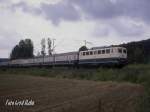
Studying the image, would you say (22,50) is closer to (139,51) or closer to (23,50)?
(23,50)

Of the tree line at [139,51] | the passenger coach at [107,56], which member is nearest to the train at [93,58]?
the passenger coach at [107,56]

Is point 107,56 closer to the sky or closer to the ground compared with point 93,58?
closer to the sky

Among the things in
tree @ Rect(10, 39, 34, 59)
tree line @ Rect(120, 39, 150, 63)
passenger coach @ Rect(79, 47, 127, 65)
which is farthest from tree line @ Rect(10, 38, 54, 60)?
passenger coach @ Rect(79, 47, 127, 65)

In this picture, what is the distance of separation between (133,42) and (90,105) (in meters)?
59.7

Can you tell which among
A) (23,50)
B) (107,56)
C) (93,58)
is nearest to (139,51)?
(93,58)

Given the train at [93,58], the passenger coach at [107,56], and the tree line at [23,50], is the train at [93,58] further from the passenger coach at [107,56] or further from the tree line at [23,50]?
the tree line at [23,50]

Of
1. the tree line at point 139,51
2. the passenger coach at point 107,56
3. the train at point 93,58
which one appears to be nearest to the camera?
the passenger coach at point 107,56

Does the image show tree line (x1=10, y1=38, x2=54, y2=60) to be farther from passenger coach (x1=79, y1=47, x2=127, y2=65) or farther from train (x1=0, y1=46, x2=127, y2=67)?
passenger coach (x1=79, y1=47, x2=127, y2=65)

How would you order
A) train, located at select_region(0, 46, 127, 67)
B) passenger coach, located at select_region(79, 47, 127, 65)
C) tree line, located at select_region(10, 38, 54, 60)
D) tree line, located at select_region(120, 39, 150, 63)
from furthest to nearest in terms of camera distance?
tree line, located at select_region(10, 38, 54, 60), tree line, located at select_region(120, 39, 150, 63), train, located at select_region(0, 46, 127, 67), passenger coach, located at select_region(79, 47, 127, 65)

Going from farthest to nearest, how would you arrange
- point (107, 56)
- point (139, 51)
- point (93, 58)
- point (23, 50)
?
point (23, 50) < point (139, 51) < point (93, 58) < point (107, 56)

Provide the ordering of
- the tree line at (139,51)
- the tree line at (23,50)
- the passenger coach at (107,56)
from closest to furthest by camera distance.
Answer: the passenger coach at (107,56) → the tree line at (139,51) → the tree line at (23,50)

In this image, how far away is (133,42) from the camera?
7388 cm

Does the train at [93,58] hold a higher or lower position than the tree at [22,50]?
lower

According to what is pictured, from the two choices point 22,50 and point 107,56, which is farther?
point 22,50
